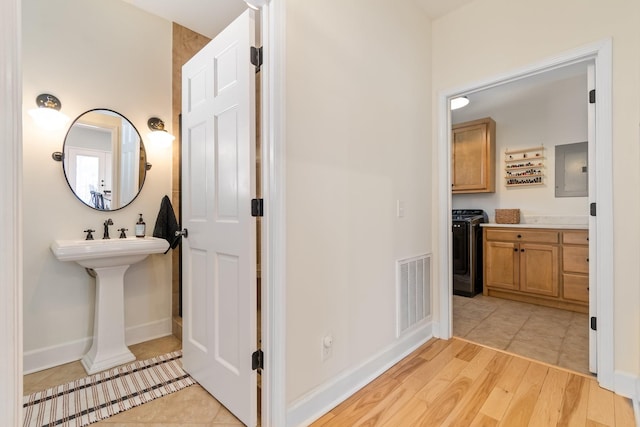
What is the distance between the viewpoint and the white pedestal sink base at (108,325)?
2.05 metres

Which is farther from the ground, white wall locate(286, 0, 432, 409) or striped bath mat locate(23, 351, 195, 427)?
white wall locate(286, 0, 432, 409)

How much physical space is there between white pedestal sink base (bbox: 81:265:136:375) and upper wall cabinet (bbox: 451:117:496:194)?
3.80 meters

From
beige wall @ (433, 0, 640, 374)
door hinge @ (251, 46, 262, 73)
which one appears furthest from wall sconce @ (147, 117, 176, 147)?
beige wall @ (433, 0, 640, 374)

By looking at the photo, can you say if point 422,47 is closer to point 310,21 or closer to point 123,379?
point 310,21

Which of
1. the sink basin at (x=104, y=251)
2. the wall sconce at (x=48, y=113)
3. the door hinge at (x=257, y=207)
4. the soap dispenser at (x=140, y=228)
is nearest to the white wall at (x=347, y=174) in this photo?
the door hinge at (x=257, y=207)

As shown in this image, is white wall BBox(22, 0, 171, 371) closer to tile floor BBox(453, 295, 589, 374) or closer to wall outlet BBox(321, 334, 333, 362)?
wall outlet BBox(321, 334, 333, 362)

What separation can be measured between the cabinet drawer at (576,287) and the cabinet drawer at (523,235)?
0.40 m

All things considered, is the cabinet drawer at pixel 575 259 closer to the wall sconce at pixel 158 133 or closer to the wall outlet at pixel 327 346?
the wall outlet at pixel 327 346

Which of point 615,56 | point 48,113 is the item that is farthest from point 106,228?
point 615,56

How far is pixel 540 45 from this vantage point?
2.02 meters

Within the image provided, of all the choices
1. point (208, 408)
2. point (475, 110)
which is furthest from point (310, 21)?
point (475, 110)

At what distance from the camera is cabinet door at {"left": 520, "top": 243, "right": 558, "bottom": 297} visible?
3.17 m

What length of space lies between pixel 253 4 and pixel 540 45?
197 centimetres

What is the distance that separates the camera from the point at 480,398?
166cm
